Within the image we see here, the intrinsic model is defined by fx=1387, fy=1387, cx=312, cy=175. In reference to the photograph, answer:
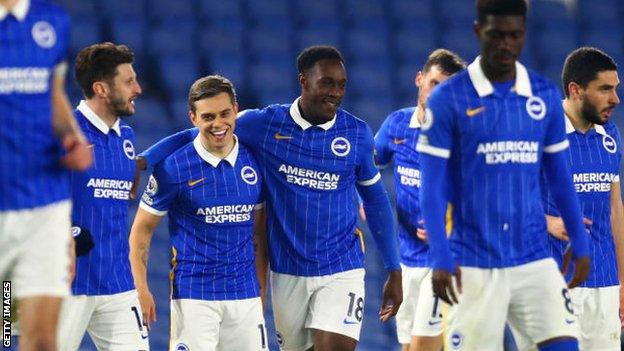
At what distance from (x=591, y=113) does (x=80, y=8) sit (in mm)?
6969

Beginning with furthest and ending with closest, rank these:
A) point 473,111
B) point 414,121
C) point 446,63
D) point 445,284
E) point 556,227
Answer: point 414,121 → point 446,63 → point 556,227 → point 473,111 → point 445,284

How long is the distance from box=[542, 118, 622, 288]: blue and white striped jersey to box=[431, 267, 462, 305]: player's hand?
1.43m

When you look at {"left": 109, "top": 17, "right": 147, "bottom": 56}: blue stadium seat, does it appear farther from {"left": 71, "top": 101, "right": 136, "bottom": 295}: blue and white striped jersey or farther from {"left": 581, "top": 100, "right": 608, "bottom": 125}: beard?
{"left": 581, "top": 100, "right": 608, "bottom": 125}: beard

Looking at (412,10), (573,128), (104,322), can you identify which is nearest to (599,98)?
(573,128)

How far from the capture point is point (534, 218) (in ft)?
19.4

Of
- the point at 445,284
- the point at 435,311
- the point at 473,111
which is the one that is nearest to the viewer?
the point at 445,284

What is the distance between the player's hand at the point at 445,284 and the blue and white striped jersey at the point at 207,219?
1.55m

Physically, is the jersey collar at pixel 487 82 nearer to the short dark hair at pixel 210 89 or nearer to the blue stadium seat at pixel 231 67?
the short dark hair at pixel 210 89

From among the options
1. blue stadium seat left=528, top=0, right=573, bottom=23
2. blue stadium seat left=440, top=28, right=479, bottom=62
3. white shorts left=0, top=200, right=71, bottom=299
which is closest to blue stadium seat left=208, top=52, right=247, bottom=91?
blue stadium seat left=440, top=28, right=479, bottom=62

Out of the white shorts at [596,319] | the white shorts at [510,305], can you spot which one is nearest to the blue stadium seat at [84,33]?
the white shorts at [596,319]

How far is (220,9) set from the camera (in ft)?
43.3

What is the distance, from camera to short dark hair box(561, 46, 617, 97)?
717 cm

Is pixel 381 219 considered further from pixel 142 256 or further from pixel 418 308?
pixel 142 256

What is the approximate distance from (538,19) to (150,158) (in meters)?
7.10
